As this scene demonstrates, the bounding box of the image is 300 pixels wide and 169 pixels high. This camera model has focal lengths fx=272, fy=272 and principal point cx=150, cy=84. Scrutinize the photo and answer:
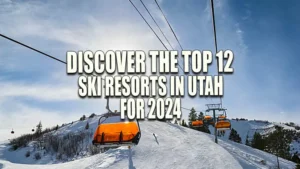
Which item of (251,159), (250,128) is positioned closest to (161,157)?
(251,159)

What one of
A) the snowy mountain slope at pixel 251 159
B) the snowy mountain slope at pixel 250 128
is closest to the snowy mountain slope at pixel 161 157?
the snowy mountain slope at pixel 251 159

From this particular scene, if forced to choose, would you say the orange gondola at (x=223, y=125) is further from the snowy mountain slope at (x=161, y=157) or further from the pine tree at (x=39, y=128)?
the pine tree at (x=39, y=128)

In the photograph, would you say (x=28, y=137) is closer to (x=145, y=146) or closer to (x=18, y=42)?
(x=145, y=146)

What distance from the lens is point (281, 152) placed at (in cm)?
9138

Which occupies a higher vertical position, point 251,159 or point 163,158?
point 163,158

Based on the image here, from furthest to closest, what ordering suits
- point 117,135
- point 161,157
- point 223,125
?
point 161,157 < point 223,125 < point 117,135

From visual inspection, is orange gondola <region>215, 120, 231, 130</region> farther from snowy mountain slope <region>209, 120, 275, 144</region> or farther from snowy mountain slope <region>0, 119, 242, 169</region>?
snowy mountain slope <region>209, 120, 275, 144</region>

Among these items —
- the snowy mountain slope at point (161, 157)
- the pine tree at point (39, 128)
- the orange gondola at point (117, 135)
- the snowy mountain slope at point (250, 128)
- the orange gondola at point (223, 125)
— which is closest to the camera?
the orange gondola at point (117, 135)

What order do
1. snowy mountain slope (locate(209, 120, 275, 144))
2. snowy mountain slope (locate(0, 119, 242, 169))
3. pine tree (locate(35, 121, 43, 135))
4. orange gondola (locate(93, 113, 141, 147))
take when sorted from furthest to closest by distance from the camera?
snowy mountain slope (locate(209, 120, 275, 144))
pine tree (locate(35, 121, 43, 135))
snowy mountain slope (locate(0, 119, 242, 169))
orange gondola (locate(93, 113, 141, 147))

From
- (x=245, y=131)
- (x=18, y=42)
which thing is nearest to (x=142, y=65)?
(x=18, y=42)

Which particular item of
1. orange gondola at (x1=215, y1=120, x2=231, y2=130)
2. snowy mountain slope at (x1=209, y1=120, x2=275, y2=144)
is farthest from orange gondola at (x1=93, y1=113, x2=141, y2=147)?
snowy mountain slope at (x1=209, y1=120, x2=275, y2=144)

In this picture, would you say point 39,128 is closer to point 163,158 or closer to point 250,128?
point 163,158

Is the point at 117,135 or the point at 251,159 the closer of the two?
the point at 117,135

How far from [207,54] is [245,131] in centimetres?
18605
